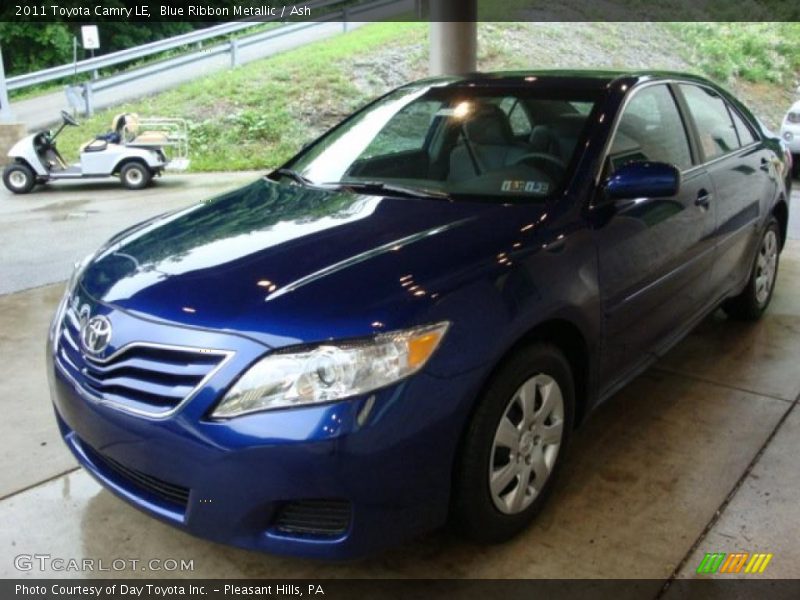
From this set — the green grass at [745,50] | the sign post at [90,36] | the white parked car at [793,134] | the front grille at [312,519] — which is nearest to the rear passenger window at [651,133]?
the front grille at [312,519]

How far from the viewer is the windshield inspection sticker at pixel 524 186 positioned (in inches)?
112

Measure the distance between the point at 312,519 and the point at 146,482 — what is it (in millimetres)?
541

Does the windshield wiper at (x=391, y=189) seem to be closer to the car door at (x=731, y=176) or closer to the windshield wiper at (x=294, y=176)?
the windshield wiper at (x=294, y=176)

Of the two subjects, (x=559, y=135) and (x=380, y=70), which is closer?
(x=559, y=135)

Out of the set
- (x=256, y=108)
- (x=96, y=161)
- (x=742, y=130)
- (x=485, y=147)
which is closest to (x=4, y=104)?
(x=96, y=161)

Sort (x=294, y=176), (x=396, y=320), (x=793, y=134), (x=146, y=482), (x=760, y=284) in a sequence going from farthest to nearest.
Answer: (x=793, y=134) → (x=760, y=284) → (x=294, y=176) → (x=146, y=482) → (x=396, y=320)

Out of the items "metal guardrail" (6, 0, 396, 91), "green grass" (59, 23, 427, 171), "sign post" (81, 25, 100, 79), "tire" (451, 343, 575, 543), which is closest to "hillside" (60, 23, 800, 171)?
"green grass" (59, 23, 427, 171)

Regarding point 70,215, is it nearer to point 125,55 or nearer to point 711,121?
point 125,55

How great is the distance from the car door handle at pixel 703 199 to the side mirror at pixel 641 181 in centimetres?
67

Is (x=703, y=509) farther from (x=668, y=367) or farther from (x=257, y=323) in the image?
(x=257, y=323)

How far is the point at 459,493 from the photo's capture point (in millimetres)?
2277

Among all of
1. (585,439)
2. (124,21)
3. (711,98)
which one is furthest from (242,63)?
(585,439)

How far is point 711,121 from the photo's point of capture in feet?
12.9

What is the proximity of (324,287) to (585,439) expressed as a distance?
5.17 ft
